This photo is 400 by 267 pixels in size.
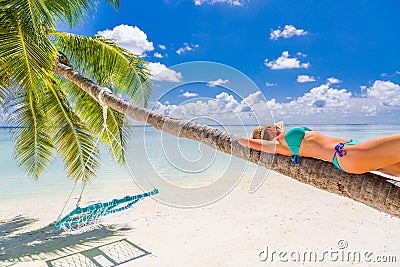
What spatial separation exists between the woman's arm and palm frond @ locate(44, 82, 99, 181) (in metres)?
4.21

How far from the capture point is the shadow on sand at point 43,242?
5422 millimetres

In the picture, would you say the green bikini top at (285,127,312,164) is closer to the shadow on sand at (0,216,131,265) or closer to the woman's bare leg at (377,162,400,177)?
the woman's bare leg at (377,162,400,177)

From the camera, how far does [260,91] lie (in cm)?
177

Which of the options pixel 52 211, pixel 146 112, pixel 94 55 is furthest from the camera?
pixel 52 211

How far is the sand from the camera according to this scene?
500 cm

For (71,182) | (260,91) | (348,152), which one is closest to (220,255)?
(260,91)

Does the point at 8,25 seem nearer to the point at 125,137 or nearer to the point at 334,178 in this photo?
the point at 125,137

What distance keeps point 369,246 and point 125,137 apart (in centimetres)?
409

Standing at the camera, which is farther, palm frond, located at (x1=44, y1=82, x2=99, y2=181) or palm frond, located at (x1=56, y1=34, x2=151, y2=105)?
palm frond, located at (x1=44, y1=82, x2=99, y2=181)

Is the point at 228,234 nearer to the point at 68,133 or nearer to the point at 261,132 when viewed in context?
the point at 68,133

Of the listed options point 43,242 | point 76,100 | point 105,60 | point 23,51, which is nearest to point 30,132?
point 76,100

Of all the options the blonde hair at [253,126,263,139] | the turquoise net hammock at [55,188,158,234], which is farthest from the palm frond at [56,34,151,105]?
the blonde hair at [253,126,263,139]

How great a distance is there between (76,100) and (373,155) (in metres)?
5.34

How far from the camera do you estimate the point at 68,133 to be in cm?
556
